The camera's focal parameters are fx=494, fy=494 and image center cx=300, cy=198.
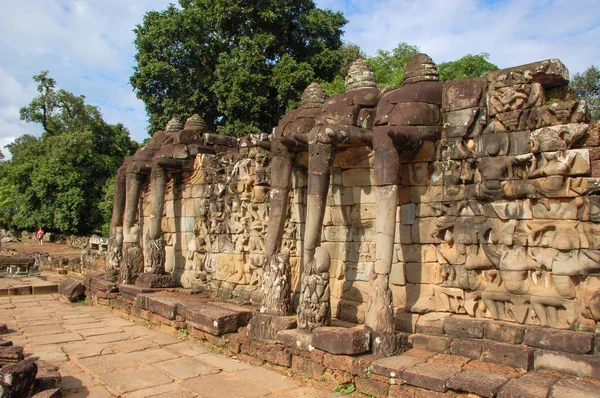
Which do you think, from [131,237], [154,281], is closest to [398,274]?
[154,281]

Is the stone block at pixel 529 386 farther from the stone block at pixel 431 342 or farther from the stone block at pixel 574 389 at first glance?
the stone block at pixel 431 342

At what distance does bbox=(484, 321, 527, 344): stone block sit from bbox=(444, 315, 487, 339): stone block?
8 cm

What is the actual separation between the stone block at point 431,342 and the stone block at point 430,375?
0.62m

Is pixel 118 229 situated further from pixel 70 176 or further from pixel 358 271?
pixel 70 176

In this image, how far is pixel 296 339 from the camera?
620 centimetres

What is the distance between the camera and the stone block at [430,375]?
15.4 feet

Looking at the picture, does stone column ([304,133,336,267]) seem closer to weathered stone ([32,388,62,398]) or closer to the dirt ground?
weathered stone ([32,388,62,398])

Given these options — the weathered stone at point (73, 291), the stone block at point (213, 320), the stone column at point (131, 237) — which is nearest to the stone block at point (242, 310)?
the stone block at point (213, 320)

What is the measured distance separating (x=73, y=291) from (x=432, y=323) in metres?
9.86

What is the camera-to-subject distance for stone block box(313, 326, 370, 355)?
18.1ft

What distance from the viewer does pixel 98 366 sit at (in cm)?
674

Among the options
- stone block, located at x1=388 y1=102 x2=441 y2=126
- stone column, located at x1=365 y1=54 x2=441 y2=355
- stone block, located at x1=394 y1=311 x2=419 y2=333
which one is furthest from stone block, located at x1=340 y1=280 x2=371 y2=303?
stone block, located at x1=388 y1=102 x2=441 y2=126

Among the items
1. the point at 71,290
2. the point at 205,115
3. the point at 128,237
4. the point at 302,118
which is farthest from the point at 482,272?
the point at 205,115

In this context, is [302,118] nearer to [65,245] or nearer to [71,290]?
[71,290]
